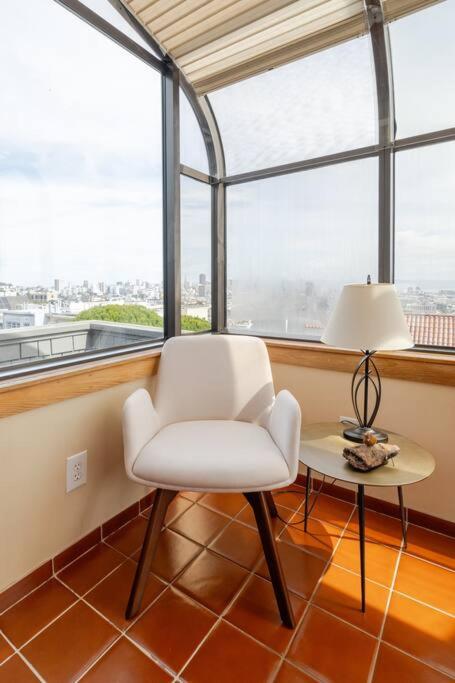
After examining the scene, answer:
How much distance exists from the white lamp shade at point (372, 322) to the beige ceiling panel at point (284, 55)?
118cm

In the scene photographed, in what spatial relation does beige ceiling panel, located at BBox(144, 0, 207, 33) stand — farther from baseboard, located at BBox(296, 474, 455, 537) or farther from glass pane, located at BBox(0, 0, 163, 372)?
baseboard, located at BBox(296, 474, 455, 537)

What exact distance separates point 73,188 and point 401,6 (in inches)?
61.0

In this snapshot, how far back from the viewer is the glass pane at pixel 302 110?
1790mm

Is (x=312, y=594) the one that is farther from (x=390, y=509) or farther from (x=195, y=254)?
(x=195, y=254)

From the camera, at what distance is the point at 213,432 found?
1.50m

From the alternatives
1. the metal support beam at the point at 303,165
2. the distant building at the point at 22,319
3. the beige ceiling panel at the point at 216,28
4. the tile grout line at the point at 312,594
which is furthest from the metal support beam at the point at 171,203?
the tile grout line at the point at 312,594

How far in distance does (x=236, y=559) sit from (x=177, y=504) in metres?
0.48

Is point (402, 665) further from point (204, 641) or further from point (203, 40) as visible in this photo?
point (203, 40)

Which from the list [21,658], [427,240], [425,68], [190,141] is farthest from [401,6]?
[21,658]

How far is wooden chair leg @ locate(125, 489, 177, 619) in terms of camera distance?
120 centimetres

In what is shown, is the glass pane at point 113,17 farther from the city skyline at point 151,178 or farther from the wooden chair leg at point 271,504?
the wooden chair leg at point 271,504

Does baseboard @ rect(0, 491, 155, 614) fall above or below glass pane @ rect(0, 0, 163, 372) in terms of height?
below

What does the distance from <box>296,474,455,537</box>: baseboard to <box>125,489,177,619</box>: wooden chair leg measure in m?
1.04

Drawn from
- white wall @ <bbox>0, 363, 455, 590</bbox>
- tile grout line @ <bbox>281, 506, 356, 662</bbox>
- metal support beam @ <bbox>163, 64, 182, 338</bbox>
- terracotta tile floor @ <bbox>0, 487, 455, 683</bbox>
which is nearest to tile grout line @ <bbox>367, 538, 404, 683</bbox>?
terracotta tile floor @ <bbox>0, 487, 455, 683</bbox>
